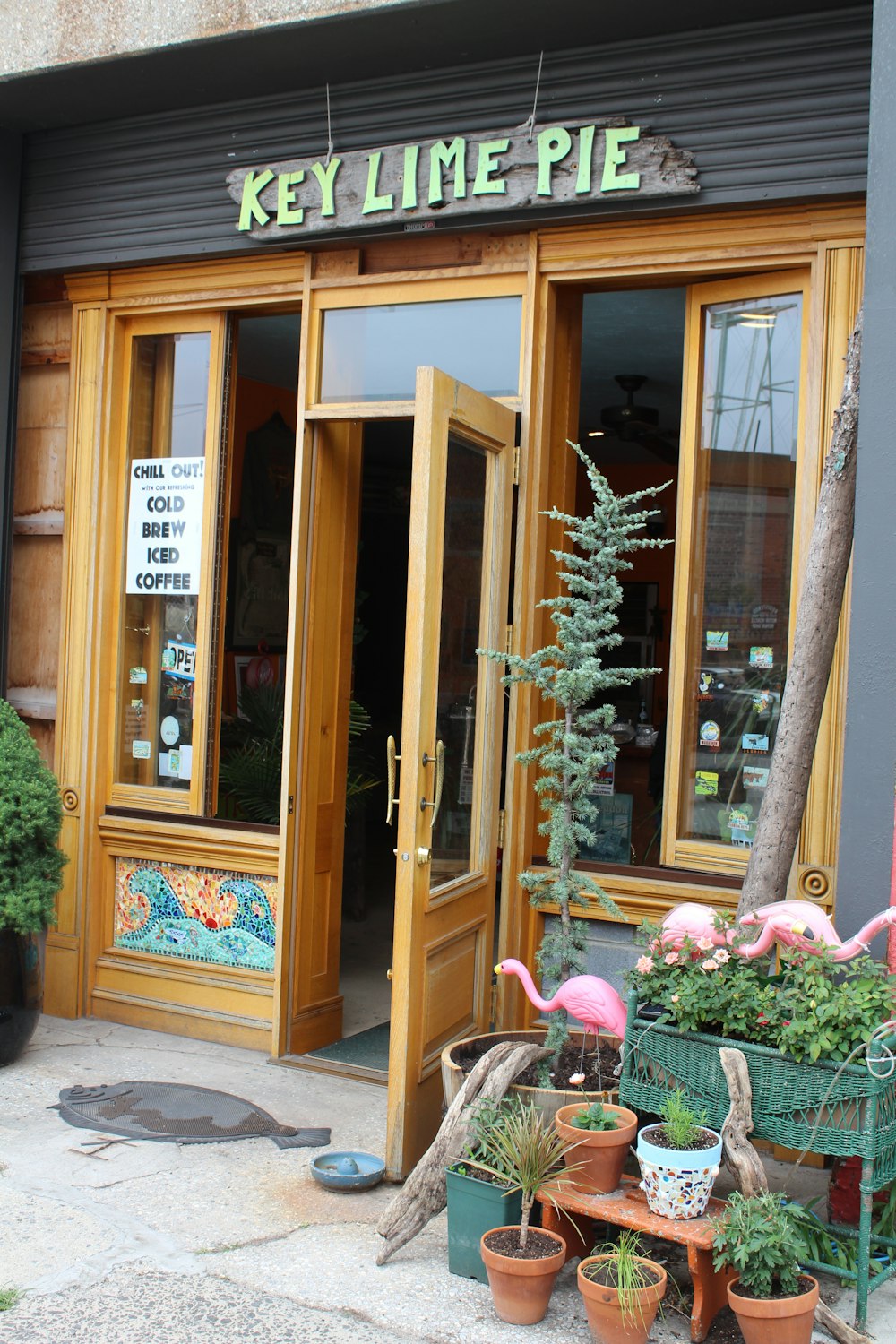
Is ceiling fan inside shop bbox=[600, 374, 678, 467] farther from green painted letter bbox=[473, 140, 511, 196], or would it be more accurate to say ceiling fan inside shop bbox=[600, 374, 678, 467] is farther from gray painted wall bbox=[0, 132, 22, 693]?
gray painted wall bbox=[0, 132, 22, 693]

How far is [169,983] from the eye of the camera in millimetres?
5949

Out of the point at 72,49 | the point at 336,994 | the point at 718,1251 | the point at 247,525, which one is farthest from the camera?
the point at 247,525

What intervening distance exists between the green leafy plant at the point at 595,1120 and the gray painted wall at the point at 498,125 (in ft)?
10.5

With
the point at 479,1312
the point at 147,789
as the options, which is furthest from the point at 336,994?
the point at 479,1312

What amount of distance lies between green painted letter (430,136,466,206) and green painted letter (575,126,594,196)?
50 centimetres

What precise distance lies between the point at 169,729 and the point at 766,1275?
390 centimetres

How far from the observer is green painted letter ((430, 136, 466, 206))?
196 inches

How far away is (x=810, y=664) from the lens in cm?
401

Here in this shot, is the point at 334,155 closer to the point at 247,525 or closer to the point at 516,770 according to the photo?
the point at 516,770

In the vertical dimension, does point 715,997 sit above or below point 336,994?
above

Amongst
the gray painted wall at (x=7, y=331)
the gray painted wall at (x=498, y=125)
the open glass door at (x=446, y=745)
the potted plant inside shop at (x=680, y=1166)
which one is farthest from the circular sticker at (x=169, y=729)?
the potted plant inside shop at (x=680, y=1166)

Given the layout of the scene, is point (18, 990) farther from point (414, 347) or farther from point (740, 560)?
point (740, 560)

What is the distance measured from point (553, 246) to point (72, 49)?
2325 mm

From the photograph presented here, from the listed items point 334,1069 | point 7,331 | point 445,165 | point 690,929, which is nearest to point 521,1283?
point 690,929
